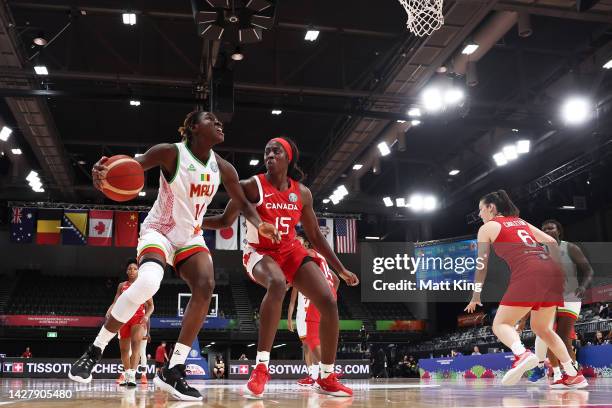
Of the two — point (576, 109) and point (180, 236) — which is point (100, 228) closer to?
point (576, 109)

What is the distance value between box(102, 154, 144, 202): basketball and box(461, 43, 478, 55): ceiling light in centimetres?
1019

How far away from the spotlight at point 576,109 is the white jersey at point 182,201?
12.3 m

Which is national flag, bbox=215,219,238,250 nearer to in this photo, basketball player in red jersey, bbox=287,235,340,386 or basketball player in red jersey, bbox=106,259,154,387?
basketball player in red jersey, bbox=106,259,154,387

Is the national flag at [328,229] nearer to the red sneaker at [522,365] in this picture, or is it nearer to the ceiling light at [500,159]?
the ceiling light at [500,159]

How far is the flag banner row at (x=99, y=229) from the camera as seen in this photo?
21.6 m

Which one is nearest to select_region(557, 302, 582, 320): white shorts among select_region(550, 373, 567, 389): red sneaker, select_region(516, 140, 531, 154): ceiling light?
select_region(550, 373, 567, 389): red sneaker

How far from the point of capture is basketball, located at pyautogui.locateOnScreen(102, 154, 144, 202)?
3916 millimetres

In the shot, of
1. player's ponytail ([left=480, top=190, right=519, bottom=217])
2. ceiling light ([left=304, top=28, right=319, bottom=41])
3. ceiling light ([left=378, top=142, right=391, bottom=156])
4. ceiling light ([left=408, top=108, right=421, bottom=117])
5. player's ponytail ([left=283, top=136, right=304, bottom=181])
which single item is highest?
ceiling light ([left=304, top=28, right=319, bottom=41])

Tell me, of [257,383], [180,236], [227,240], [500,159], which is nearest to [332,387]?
[257,383]

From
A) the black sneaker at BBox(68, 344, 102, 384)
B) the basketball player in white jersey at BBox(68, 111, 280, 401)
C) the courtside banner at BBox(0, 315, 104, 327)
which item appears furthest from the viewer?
the courtside banner at BBox(0, 315, 104, 327)

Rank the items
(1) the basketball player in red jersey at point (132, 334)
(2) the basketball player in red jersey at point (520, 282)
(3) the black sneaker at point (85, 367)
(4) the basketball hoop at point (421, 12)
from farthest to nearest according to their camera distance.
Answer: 1. (4) the basketball hoop at point (421, 12)
2. (1) the basketball player in red jersey at point (132, 334)
3. (2) the basketball player in red jersey at point (520, 282)
4. (3) the black sneaker at point (85, 367)

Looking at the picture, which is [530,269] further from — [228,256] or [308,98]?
[228,256]

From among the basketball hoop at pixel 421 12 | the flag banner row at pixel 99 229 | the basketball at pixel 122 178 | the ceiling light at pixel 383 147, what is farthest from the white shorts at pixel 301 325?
the flag banner row at pixel 99 229

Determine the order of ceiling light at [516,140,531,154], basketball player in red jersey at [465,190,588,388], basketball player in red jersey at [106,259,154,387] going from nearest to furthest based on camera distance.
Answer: basketball player in red jersey at [465,190,588,388] → basketball player in red jersey at [106,259,154,387] → ceiling light at [516,140,531,154]
